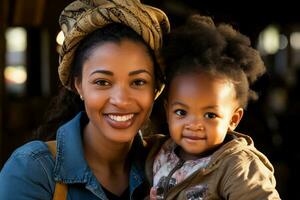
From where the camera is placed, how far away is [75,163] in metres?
2.29

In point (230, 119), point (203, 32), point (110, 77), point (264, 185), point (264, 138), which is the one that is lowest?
point (264, 138)

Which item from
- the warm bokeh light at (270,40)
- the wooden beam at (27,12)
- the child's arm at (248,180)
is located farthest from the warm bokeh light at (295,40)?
the child's arm at (248,180)

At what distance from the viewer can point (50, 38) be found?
26.6 feet

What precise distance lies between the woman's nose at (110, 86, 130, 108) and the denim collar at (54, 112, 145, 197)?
24 cm

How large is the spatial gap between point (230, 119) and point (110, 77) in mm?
459

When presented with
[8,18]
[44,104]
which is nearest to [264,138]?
[44,104]

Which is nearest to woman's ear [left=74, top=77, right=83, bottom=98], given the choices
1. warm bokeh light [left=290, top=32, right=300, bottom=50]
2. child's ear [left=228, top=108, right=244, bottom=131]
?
child's ear [left=228, top=108, right=244, bottom=131]

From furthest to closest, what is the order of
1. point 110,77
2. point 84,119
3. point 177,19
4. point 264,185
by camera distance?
point 177,19 < point 84,119 < point 110,77 < point 264,185

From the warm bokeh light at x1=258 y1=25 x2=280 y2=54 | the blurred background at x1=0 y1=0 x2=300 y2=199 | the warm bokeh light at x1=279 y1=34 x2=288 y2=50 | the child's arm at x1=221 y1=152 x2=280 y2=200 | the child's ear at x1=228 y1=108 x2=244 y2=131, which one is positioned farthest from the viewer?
the warm bokeh light at x1=279 y1=34 x2=288 y2=50

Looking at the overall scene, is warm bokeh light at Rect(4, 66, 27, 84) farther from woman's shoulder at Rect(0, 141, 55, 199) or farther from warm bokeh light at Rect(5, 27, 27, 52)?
woman's shoulder at Rect(0, 141, 55, 199)

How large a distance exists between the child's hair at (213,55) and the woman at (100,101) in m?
0.07

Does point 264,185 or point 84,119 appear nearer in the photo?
point 264,185

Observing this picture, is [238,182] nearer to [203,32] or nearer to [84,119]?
[203,32]

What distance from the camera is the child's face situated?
2.21 m
